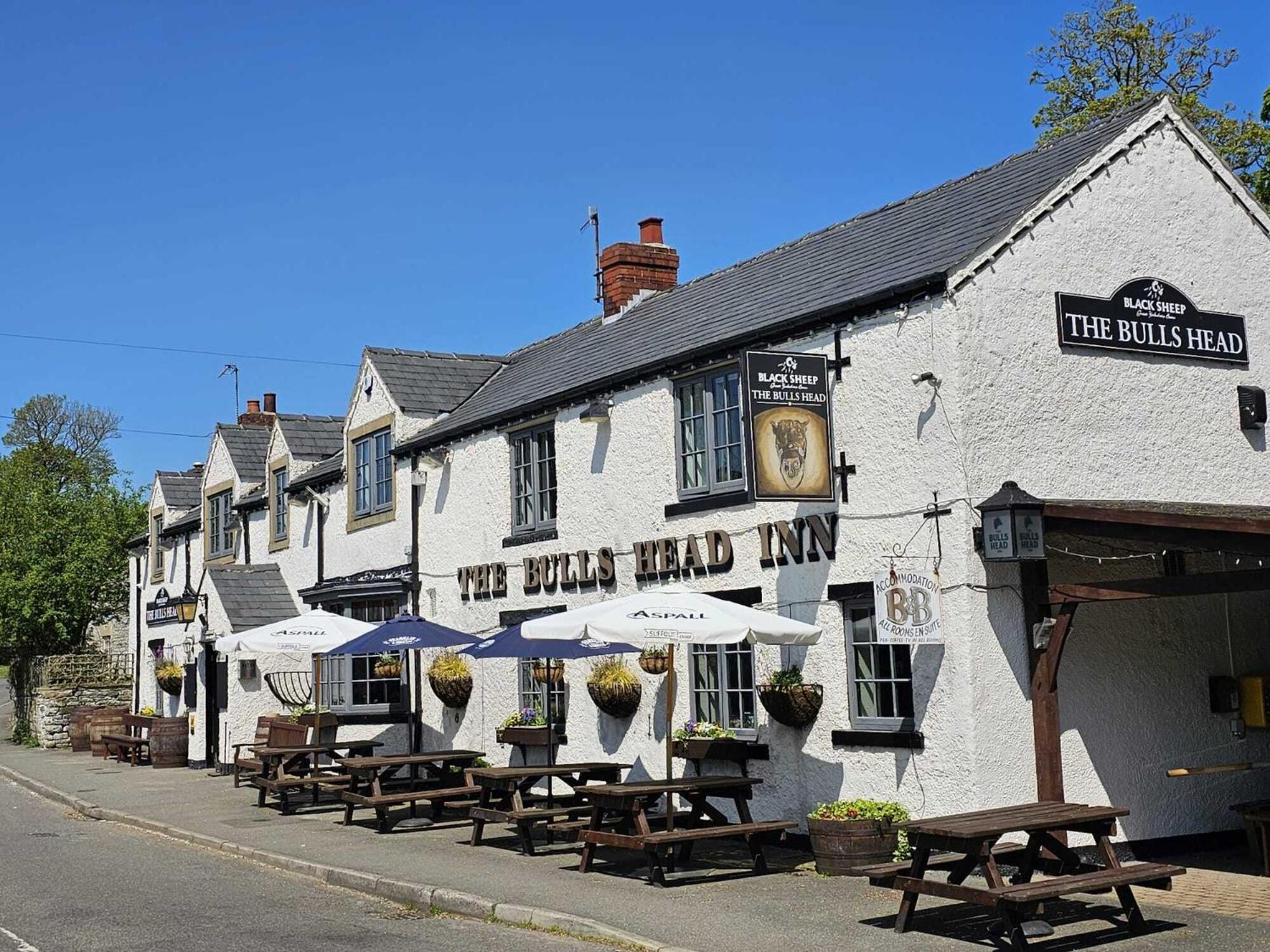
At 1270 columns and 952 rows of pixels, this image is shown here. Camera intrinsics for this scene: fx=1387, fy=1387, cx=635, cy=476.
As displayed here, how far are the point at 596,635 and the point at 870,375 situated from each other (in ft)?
11.8

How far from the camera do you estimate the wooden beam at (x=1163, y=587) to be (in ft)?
35.9

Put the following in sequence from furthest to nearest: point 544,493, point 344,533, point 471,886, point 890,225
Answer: point 344,533 → point 544,493 → point 890,225 → point 471,886

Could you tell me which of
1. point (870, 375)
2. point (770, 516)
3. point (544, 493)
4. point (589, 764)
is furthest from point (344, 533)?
point (870, 375)

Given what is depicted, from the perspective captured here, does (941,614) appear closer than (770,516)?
Yes

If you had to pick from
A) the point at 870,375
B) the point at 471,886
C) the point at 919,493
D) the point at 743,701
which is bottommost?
the point at 471,886

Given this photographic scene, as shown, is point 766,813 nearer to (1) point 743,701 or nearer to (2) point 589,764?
(1) point 743,701

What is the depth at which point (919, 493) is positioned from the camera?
12.6 meters

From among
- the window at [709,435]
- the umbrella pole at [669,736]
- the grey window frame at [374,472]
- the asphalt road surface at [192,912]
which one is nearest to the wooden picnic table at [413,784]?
the asphalt road surface at [192,912]

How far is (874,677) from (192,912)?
636 centimetres

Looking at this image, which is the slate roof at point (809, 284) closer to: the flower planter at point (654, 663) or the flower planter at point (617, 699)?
the flower planter at point (654, 663)

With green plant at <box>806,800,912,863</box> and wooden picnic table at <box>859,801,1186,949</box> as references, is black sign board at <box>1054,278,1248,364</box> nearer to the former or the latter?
green plant at <box>806,800,912,863</box>

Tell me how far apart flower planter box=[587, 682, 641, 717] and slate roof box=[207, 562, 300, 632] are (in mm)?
11188

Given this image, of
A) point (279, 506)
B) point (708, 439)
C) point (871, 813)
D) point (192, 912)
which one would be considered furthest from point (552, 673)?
point (279, 506)

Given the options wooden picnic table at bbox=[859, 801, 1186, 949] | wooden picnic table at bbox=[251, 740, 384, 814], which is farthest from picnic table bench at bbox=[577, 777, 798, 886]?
wooden picnic table at bbox=[251, 740, 384, 814]
